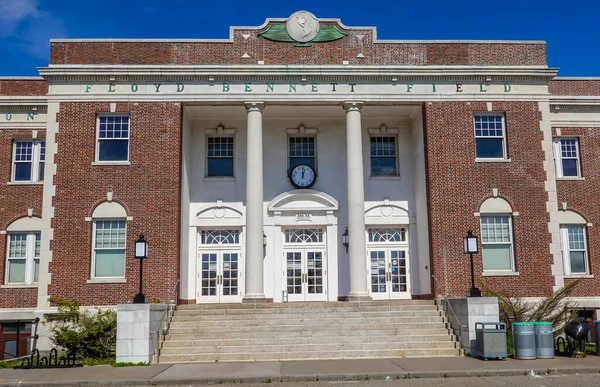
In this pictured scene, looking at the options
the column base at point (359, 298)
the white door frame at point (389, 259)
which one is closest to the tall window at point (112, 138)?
the column base at point (359, 298)

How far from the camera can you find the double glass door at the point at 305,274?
23.3m

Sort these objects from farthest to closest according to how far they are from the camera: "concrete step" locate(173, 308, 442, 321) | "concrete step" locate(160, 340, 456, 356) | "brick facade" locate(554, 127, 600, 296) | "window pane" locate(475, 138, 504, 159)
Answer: "brick facade" locate(554, 127, 600, 296), "window pane" locate(475, 138, 504, 159), "concrete step" locate(173, 308, 442, 321), "concrete step" locate(160, 340, 456, 356)

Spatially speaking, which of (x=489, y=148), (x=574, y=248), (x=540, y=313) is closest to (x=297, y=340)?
(x=540, y=313)

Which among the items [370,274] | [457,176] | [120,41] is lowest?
[370,274]

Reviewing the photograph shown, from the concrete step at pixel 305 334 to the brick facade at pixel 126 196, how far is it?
3.38m

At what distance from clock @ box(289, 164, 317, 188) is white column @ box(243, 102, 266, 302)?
8.23ft

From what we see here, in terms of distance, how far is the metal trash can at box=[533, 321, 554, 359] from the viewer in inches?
630

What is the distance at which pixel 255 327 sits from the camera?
18.0m

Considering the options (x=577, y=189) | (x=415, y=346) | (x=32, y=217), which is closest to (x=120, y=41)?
(x=32, y=217)

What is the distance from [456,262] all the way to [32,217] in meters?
16.3

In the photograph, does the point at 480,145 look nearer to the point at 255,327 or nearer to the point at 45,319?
the point at 255,327

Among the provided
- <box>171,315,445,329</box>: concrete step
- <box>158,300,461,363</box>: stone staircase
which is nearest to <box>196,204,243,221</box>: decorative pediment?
<box>158,300,461,363</box>: stone staircase

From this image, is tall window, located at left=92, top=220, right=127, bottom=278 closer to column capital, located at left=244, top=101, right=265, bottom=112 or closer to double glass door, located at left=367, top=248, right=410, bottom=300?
column capital, located at left=244, top=101, right=265, bottom=112

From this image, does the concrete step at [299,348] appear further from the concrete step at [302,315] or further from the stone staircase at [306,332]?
the concrete step at [302,315]
